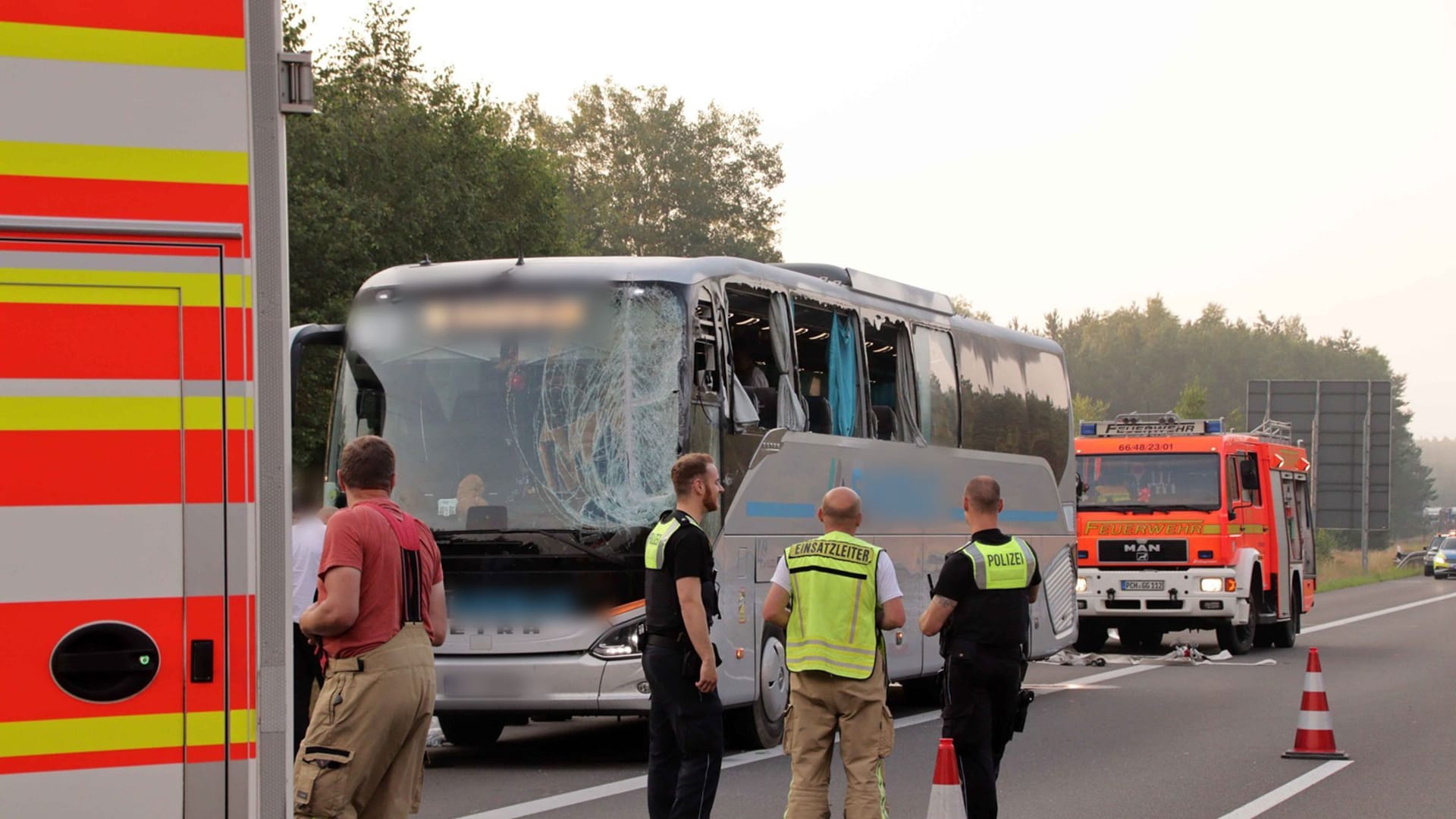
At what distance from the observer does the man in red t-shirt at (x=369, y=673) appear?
589 cm

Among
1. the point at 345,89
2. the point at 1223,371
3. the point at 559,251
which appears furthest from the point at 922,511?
the point at 1223,371

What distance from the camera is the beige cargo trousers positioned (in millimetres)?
7891

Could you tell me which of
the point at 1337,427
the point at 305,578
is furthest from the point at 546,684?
the point at 1337,427

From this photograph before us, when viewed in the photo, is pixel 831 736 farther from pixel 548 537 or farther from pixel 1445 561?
pixel 1445 561

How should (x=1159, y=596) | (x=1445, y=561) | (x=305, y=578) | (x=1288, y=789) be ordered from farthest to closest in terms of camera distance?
(x=1445, y=561), (x=1159, y=596), (x=1288, y=789), (x=305, y=578)

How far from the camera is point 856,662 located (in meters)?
7.96

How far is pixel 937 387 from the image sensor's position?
16234mm

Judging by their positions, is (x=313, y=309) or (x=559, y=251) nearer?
(x=313, y=309)

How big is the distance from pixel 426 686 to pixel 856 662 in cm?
245

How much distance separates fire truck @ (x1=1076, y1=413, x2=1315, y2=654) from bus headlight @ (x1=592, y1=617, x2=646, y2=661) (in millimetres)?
12517

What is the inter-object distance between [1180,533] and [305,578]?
16.0 meters

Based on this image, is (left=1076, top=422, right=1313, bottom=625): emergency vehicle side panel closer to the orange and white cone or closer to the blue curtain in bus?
the blue curtain in bus

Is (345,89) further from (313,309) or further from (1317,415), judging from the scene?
(1317,415)

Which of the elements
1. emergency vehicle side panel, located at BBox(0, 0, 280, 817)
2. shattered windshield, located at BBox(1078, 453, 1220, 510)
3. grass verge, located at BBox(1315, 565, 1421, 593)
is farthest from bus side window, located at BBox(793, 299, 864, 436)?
grass verge, located at BBox(1315, 565, 1421, 593)
